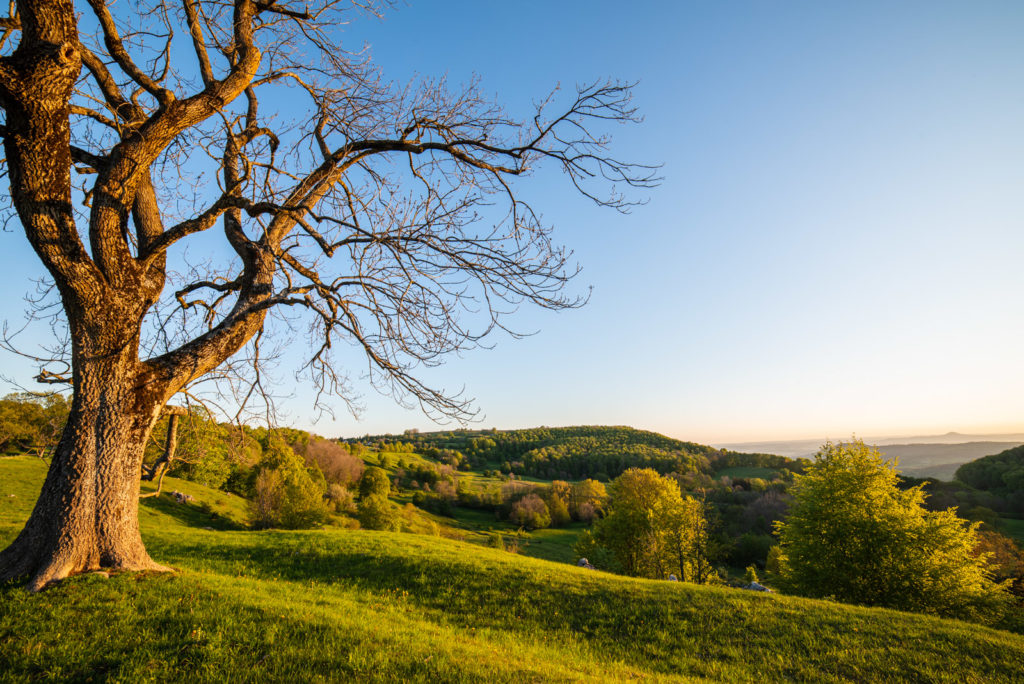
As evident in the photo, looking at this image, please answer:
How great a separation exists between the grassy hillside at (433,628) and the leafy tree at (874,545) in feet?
19.9

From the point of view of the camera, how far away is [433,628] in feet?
21.0

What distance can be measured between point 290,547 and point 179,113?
38.7 ft

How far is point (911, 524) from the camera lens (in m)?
14.3

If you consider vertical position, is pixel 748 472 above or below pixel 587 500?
below

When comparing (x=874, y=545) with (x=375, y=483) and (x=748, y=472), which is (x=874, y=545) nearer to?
(x=375, y=483)

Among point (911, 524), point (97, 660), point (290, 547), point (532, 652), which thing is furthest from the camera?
point (911, 524)

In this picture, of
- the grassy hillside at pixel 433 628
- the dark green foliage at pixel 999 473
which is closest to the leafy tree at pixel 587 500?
the dark green foliage at pixel 999 473

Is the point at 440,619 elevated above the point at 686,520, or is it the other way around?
the point at 440,619

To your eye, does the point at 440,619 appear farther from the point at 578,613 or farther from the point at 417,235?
the point at 417,235

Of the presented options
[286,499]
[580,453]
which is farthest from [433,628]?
[580,453]

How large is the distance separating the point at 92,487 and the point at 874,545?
69.4 feet

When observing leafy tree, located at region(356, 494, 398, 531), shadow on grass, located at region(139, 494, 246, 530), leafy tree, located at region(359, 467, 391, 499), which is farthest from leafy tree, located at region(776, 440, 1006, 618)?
leafy tree, located at region(359, 467, 391, 499)

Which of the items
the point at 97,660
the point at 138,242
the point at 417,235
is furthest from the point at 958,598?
the point at 138,242

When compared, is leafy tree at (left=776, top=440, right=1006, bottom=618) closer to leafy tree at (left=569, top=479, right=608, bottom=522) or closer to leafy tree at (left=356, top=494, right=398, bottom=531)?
leafy tree at (left=356, top=494, right=398, bottom=531)
